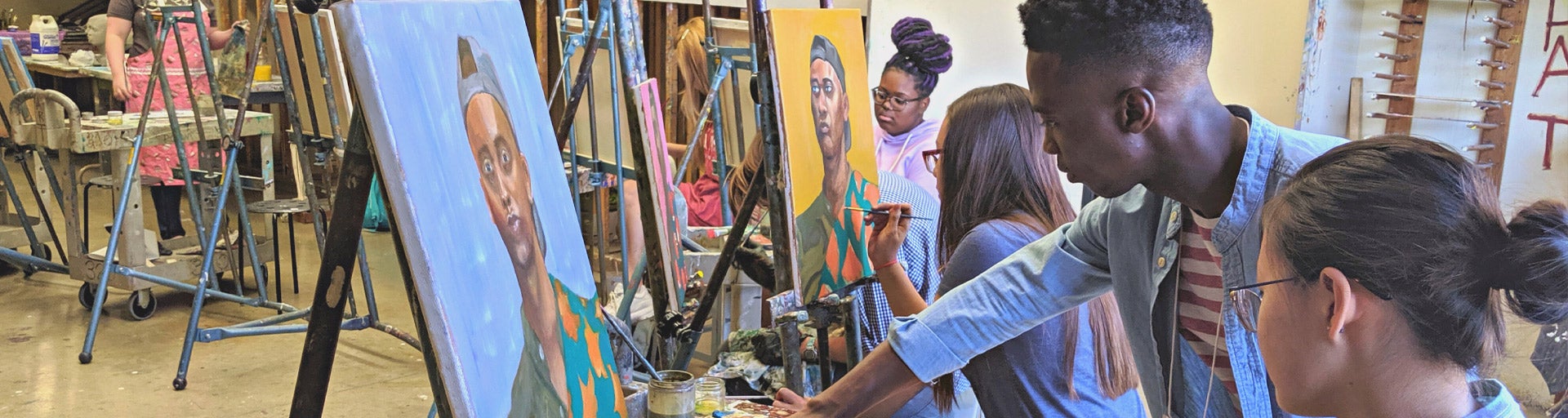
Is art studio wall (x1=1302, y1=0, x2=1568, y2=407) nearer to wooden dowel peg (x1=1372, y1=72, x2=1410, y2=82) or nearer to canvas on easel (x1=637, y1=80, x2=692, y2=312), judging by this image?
wooden dowel peg (x1=1372, y1=72, x2=1410, y2=82)

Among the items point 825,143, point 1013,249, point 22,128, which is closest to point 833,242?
point 825,143

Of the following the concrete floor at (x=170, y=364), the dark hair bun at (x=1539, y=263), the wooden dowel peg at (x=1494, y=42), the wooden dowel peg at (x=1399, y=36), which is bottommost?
the concrete floor at (x=170, y=364)

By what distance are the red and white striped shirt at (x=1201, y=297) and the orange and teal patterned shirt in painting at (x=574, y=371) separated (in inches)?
30.2

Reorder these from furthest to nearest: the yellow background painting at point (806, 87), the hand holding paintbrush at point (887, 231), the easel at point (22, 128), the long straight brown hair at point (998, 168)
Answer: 1. the easel at point (22, 128)
2. the hand holding paintbrush at point (887, 231)
3. the yellow background painting at point (806, 87)
4. the long straight brown hair at point (998, 168)

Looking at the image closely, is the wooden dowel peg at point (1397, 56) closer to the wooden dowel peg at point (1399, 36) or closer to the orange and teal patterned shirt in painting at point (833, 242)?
the wooden dowel peg at point (1399, 36)

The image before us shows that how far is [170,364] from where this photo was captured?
436 cm

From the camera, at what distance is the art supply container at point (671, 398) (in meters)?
1.77

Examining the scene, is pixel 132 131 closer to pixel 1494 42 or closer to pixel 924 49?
pixel 924 49

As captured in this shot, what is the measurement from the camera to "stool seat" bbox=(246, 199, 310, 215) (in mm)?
4641

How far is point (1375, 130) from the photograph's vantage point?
4.07 m

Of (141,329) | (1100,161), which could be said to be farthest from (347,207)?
(141,329)

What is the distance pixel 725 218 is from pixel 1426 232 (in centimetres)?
322

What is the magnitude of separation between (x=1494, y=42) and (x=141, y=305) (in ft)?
16.2

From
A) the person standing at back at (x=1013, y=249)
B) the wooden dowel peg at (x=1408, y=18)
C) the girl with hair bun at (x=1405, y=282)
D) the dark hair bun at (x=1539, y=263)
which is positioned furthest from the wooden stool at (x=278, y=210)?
the dark hair bun at (x=1539, y=263)
